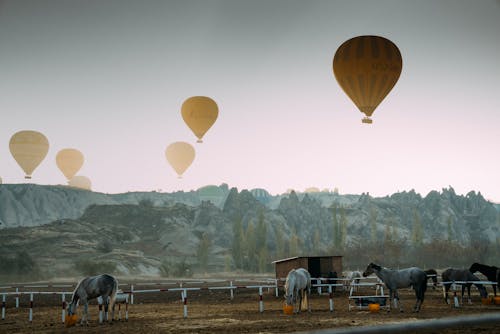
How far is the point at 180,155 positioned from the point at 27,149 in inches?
1130

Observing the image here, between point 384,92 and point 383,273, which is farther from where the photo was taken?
point 384,92

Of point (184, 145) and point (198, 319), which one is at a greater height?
point (184, 145)

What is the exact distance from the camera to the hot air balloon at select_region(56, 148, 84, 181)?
13612 centimetres

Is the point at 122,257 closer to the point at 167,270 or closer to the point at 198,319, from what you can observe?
the point at 167,270

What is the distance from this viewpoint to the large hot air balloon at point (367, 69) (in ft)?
155

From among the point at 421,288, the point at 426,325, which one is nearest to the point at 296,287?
the point at 421,288

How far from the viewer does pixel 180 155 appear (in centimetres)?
10881

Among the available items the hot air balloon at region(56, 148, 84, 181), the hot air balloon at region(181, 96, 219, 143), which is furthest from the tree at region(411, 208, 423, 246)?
the hot air balloon at region(181, 96, 219, 143)

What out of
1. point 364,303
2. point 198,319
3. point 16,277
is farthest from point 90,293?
point 16,277

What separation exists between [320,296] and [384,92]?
20.5 m

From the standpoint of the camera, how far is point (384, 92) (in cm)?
4844

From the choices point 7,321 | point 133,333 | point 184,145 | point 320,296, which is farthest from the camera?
point 184,145

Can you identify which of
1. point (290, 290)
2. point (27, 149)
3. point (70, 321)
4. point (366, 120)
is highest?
point (27, 149)

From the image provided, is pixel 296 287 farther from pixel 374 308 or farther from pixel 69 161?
pixel 69 161
